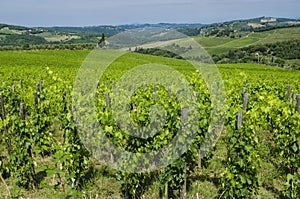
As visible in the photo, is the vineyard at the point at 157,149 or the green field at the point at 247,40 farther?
the green field at the point at 247,40

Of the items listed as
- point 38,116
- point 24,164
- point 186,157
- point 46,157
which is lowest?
point 46,157

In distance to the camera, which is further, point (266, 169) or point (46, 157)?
point (46, 157)

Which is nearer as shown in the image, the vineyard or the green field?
the vineyard

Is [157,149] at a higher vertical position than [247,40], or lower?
lower

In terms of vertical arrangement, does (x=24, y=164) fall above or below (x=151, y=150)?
below

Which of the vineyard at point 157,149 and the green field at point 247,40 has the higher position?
the green field at point 247,40

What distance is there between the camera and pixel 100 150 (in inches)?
270

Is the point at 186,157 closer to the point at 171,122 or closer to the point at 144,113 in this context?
the point at 171,122

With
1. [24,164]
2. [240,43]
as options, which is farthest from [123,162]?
[240,43]

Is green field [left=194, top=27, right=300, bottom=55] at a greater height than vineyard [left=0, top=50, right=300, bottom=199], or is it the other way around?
green field [left=194, top=27, right=300, bottom=55]

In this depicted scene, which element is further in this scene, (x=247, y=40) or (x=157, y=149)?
→ (x=247, y=40)

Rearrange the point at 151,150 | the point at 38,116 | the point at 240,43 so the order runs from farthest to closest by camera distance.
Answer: the point at 240,43, the point at 38,116, the point at 151,150

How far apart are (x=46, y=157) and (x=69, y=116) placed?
2242 millimetres

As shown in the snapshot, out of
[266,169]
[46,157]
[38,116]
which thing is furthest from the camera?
[46,157]
